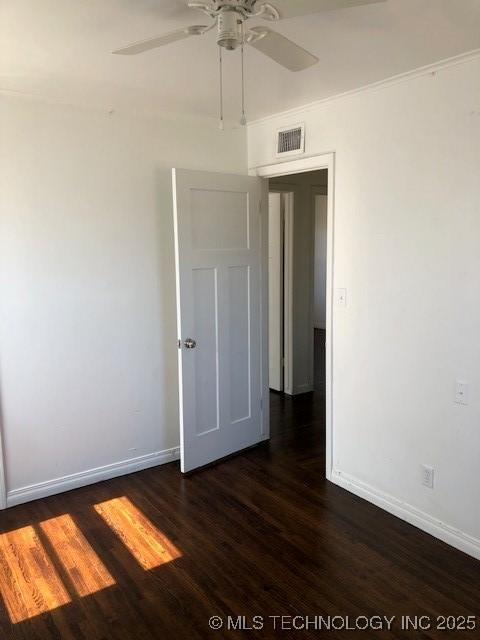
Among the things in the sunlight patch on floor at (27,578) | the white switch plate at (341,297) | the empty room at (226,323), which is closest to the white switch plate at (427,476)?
the empty room at (226,323)

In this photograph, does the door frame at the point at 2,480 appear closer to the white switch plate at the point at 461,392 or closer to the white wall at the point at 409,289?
the white wall at the point at 409,289

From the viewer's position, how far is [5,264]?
3.02m

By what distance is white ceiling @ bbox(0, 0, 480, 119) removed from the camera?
6.43 feet

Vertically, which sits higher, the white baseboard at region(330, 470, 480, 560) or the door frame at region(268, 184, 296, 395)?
the door frame at region(268, 184, 296, 395)

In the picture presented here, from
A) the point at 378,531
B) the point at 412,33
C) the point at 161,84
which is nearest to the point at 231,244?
the point at 161,84

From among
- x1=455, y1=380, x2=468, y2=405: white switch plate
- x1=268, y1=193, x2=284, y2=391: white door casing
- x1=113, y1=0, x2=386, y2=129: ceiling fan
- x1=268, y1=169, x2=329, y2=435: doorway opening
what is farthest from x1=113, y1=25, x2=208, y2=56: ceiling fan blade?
x1=268, y1=193, x2=284, y2=391: white door casing

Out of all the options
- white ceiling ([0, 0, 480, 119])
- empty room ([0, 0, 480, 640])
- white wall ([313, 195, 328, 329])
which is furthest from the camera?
white wall ([313, 195, 328, 329])

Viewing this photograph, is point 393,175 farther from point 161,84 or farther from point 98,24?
point 98,24

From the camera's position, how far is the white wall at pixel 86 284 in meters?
3.07

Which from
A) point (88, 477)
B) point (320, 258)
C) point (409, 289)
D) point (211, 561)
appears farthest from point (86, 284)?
point (320, 258)

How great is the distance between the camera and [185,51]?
2.35 m

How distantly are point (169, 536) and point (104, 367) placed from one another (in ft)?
3.85

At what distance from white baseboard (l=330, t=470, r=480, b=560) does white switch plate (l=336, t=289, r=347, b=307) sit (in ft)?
3.63

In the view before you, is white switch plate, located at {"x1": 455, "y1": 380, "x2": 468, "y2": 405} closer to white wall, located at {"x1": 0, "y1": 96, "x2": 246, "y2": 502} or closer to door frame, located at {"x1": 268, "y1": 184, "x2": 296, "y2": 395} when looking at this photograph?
white wall, located at {"x1": 0, "y1": 96, "x2": 246, "y2": 502}
